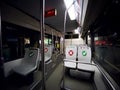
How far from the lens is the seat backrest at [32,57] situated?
278 centimetres

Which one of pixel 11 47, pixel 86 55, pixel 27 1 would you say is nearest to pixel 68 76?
pixel 86 55

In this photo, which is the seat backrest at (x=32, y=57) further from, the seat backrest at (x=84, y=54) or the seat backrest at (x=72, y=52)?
the seat backrest at (x=84, y=54)

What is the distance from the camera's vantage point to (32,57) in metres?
2.91

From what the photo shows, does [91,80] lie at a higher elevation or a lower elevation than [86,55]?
lower

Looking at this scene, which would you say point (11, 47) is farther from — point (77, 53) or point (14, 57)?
point (77, 53)

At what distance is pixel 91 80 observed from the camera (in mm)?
2570

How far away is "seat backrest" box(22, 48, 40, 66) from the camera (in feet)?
9.13

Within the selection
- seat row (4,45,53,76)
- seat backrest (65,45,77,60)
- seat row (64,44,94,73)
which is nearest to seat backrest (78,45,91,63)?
seat row (64,44,94,73)

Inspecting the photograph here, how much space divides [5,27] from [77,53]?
8.38ft

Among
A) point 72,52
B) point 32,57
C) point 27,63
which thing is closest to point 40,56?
point 32,57

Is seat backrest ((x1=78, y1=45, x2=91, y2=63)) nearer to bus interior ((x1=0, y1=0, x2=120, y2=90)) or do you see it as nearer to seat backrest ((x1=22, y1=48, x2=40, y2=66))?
bus interior ((x1=0, y1=0, x2=120, y2=90))

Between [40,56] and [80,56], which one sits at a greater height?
[40,56]

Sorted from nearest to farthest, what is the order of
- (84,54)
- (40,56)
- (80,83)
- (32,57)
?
1. (40,56)
2. (80,83)
3. (84,54)
4. (32,57)

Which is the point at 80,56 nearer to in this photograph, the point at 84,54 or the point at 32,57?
the point at 84,54
